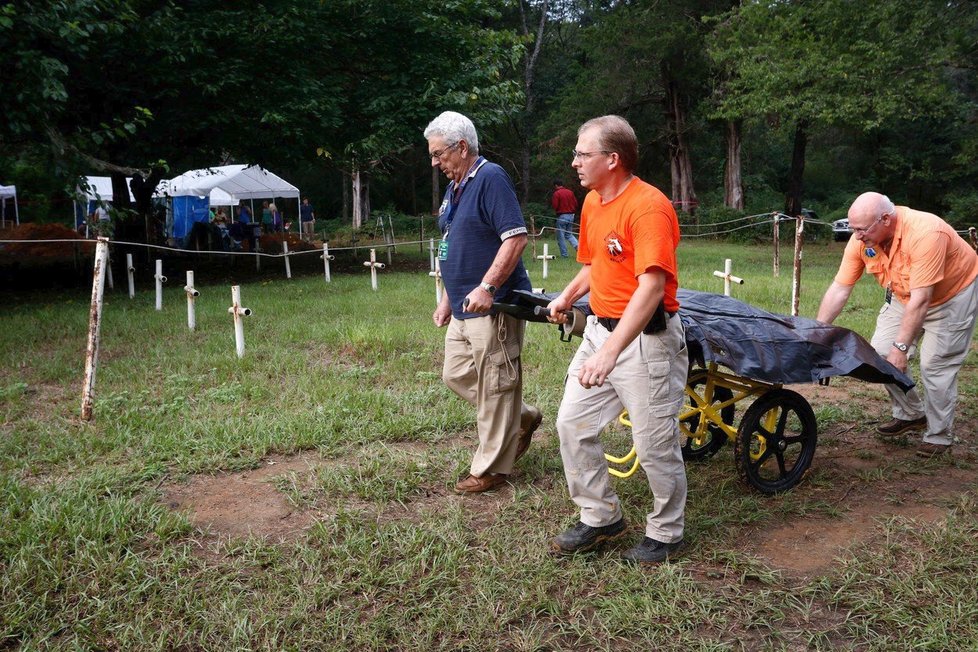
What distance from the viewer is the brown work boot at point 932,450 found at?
5129 millimetres

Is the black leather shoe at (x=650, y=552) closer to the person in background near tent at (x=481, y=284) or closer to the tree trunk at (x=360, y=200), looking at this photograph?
the person in background near tent at (x=481, y=284)

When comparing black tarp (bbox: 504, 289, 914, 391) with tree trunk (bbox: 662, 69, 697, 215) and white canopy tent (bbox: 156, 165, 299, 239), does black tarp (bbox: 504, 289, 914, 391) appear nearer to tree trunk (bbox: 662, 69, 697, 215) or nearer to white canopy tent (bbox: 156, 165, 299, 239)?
white canopy tent (bbox: 156, 165, 299, 239)

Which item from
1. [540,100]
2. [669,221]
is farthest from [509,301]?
[540,100]

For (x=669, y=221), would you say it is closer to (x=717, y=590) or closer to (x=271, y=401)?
(x=717, y=590)

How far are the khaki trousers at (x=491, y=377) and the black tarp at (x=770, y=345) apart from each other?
0.18 meters

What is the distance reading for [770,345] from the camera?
420cm

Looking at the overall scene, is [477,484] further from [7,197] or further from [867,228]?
[7,197]

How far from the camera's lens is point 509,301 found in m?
4.30

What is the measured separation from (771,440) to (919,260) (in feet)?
4.55

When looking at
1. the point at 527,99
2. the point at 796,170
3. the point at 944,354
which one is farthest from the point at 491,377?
the point at 527,99

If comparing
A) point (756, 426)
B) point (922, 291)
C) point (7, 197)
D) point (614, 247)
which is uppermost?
point (7, 197)

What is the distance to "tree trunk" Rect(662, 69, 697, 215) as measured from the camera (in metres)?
29.5

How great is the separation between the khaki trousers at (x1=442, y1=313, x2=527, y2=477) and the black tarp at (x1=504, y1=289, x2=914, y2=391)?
0.18 metres

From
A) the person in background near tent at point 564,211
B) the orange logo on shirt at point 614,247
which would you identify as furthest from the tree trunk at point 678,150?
the orange logo on shirt at point 614,247
